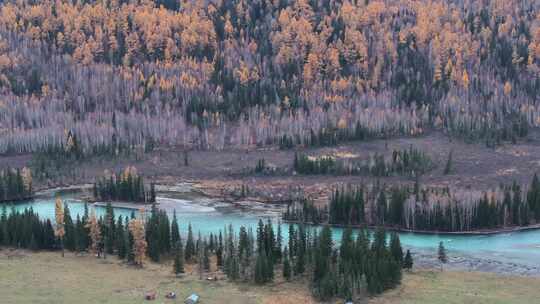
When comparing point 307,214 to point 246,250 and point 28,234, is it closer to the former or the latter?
point 246,250

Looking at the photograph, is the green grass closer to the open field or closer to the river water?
the open field

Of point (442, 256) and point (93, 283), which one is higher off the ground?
point (93, 283)

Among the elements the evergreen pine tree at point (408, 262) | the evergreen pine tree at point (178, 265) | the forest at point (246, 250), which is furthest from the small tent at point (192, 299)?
the evergreen pine tree at point (408, 262)

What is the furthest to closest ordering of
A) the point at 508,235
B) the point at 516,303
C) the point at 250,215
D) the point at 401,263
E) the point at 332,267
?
the point at 250,215 < the point at 508,235 < the point at 401,263 < the point at 332,267 < the point at 516,303

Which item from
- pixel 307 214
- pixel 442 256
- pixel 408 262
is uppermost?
pixel 307 214

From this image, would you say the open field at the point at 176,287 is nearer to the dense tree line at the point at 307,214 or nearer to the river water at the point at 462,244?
the river water at the point at 462,244

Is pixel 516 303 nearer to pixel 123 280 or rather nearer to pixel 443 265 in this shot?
pixel 443 265

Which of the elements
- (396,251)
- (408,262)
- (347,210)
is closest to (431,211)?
(347,210)

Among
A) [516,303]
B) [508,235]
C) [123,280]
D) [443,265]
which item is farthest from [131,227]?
[508,235]

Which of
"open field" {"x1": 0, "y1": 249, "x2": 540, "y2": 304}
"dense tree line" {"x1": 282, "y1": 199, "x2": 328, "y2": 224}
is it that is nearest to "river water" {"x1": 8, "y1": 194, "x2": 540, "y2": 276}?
"dense tree line" {"x1": 282, "y1": 199, "x2": 328, "y2": 224}
